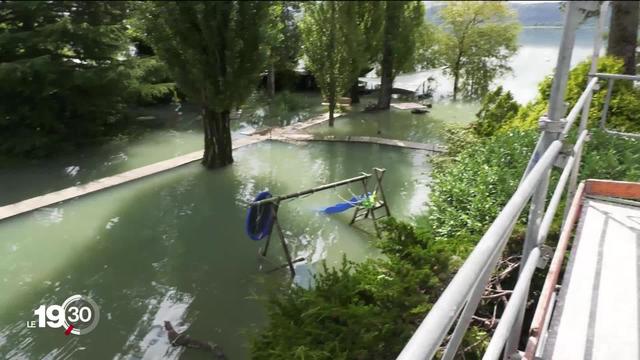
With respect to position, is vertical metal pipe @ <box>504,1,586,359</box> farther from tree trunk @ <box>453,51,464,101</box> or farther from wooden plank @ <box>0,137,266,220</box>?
tree trunk @ <box>453,51,464,101</box>

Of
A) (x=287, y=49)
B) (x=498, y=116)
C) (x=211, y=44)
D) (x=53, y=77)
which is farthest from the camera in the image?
(x=287, y=49)

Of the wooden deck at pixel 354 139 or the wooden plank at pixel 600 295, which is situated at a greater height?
the wooden plank at pixel 600 295

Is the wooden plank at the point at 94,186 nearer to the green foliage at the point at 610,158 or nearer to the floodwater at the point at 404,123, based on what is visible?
the floodwater at the point at 404,123

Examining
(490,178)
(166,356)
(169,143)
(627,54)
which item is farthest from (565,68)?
(169,143)

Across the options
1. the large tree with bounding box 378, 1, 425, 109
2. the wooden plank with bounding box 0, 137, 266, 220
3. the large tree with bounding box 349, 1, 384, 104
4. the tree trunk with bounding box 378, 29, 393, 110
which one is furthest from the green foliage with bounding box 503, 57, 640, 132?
the tree trunk with bounding box 378, 29, 393, 110

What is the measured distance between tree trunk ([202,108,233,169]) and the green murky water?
0.87 feet

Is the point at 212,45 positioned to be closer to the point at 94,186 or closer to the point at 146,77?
the point at 94,186

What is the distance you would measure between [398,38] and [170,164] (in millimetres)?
8674

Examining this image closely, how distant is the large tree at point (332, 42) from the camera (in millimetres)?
11172

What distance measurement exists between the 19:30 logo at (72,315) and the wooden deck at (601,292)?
4.09m

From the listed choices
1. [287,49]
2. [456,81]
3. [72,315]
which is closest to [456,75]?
[456,81]

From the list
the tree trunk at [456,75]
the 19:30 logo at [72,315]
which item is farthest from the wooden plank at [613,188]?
the tree trunk at [456,75]

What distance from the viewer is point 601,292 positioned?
1802 mm

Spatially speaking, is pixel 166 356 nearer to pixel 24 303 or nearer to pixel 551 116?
pixel 24 303
